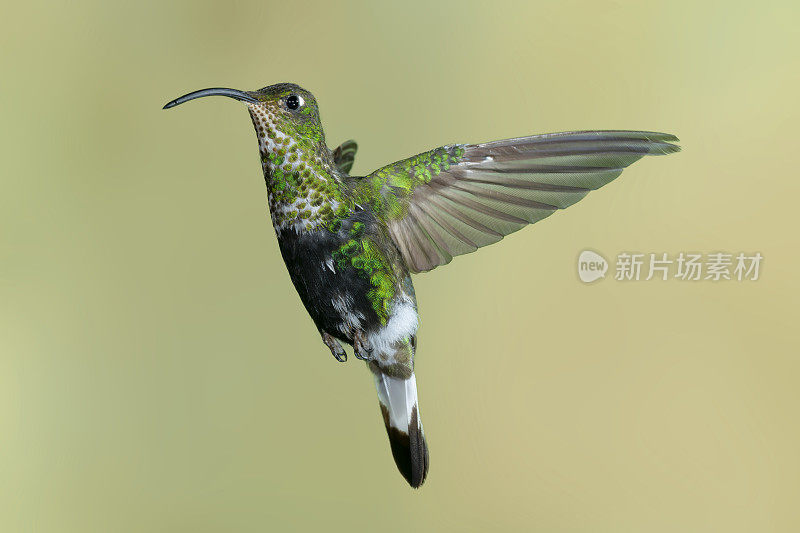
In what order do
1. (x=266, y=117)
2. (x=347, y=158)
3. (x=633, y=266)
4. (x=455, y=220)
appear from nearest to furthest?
(x=266, y=117) < (x=455, y=220) < (x=347, y=158) < (x=633, y=266)

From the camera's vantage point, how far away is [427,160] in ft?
2.87

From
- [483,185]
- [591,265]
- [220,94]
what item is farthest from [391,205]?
[591,265]

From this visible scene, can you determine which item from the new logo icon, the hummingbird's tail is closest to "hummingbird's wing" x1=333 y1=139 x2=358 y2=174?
the hummingbird's tail

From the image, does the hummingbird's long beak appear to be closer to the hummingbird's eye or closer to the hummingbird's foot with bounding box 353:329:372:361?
the hummingbird's eye

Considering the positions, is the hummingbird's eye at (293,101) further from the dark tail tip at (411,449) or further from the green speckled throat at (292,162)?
the dark tail tip at (411,449)

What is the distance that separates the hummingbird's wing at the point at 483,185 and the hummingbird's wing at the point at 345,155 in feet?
0.77

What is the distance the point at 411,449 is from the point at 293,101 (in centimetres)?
45

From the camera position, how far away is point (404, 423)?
95cm

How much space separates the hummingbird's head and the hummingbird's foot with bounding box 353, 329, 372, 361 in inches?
8.2

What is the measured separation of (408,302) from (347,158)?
1.05ft

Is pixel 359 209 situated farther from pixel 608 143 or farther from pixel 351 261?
pixel 608 143

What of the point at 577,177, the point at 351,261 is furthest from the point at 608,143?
the point at 351,261

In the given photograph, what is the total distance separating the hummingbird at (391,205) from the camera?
2.64 ft

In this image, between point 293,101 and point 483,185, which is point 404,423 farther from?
point 293,101
